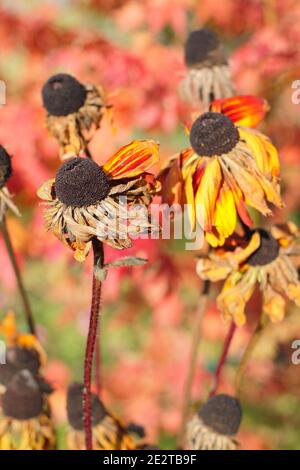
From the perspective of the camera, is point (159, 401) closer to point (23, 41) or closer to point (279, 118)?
point (279, 118)

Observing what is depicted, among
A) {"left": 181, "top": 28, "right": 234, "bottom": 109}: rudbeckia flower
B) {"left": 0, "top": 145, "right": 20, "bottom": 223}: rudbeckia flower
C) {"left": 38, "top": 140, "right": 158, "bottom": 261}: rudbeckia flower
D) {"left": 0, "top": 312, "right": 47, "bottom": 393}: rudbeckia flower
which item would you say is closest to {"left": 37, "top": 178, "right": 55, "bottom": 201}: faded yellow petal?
{"left": 38, "top": 140, "right": 158, "bottom": 261}: rudbeckia flower

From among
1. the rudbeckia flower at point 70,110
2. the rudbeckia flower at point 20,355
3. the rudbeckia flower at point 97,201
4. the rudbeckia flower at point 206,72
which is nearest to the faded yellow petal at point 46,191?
the rudbeckia flower at point 97,201

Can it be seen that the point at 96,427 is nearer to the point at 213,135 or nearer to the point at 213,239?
→ the point at 213,239

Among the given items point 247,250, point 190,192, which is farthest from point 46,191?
point 247,250

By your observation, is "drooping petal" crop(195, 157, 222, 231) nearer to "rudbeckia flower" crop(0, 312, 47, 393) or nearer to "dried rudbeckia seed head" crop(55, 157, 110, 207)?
"dried rudbeckia seed head" crop(55, 157, 110, 207)

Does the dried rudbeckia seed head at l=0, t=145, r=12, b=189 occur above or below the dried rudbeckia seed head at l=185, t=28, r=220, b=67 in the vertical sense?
below

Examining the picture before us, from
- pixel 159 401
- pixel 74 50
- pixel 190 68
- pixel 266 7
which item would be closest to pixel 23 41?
pixel 74 50
